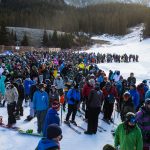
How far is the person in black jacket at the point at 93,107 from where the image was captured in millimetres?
11039

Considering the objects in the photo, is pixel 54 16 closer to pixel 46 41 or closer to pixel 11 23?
pixel 11 23

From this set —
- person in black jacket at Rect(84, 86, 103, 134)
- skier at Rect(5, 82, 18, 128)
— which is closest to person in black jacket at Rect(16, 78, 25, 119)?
skier at Rect(5, 82, 18, 128)

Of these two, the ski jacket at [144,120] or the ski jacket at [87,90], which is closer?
the ski jacket at [144,120]

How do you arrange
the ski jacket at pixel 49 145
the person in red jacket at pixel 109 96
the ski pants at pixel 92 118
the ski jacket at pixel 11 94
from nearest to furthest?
the ski jacket at pixel 49 145 → the ski pants at pixel 92 118 → the ski jacket at pixel 11 94 → the person in red jacket at pixel 109 96

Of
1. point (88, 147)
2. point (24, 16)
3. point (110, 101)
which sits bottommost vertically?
point (88, 147)

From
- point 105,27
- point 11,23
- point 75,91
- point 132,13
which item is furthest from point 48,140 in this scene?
point 132,13

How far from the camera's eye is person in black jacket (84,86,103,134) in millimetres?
11039

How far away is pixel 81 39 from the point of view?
104438mm

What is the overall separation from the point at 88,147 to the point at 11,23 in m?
116

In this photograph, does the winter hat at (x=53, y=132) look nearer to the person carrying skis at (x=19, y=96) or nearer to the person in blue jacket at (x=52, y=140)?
the person in blue jacket at (x=52, y=140)

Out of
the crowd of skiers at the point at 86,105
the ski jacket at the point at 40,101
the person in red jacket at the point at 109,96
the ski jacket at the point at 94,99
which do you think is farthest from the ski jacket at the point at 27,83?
the ski jacket at the point at 94,99

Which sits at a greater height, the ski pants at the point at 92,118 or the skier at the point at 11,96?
the skier at the point at 11,96

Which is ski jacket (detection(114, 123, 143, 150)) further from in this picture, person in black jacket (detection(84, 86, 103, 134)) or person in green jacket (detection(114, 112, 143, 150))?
person in black jacket (detection(84, 86, 103, 134))

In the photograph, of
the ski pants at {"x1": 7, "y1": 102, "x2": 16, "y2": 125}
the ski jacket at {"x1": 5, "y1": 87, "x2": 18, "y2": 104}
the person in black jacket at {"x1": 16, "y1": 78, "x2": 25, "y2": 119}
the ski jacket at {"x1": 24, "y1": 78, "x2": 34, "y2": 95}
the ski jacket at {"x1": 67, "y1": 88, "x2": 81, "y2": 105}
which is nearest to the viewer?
the ski jacket at {"x1": 5, "y1": 87, "x2": 18, "y2": 104}
